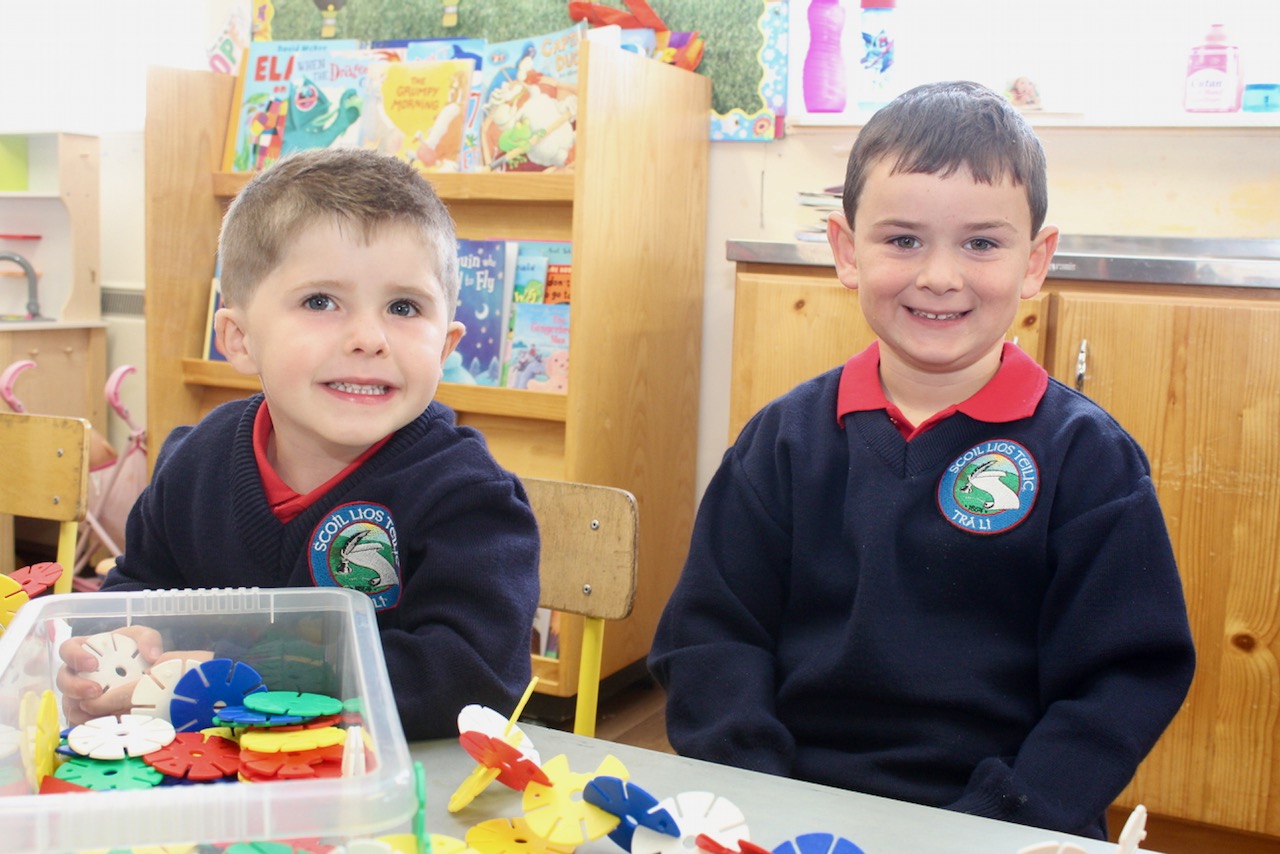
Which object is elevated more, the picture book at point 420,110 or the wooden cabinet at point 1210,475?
the picture book at point 420,110

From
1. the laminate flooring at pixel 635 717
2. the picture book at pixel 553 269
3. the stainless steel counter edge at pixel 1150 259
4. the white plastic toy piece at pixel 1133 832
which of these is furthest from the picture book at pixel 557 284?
the white plastic toy piece at pixel 1133 832

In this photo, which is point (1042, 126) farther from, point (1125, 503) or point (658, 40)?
point (1125, 503)

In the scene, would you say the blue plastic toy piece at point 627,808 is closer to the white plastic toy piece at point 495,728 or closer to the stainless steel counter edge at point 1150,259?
the white plastic toy piece at point 495,728

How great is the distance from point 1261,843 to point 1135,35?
1.54 m

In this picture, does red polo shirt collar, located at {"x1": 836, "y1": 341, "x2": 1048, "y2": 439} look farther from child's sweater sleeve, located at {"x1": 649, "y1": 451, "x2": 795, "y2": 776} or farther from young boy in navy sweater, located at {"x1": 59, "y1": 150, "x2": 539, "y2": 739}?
young boy in navy sweater, located at {"x1": 59, "y1": 150, "x2": 539, "y2": 739}

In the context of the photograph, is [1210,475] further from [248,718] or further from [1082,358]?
[248,718]

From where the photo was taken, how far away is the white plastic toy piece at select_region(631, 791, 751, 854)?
22.6 inches

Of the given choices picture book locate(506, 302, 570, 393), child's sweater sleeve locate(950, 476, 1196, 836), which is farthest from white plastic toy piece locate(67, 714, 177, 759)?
picture book locate(506, 302, 570, 393)

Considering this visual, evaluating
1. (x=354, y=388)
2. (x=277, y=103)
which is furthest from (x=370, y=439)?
(x=277, y=103)

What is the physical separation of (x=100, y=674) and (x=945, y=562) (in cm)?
65

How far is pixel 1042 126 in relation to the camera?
2336 millimetres

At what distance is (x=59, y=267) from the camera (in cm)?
332

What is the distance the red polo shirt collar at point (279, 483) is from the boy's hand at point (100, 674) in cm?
27

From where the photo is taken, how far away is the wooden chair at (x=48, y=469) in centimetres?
141
